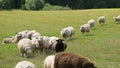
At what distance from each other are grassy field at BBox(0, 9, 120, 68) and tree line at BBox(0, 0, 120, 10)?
26.5m

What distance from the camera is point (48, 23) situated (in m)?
50.3

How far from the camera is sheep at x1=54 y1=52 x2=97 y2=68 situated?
13.8 meters

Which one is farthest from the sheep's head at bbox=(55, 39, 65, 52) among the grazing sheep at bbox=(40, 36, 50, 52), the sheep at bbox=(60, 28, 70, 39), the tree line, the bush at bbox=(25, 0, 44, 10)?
the bush at bbox=(25, 0, 44, 10)

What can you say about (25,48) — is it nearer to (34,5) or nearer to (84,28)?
(84,28)

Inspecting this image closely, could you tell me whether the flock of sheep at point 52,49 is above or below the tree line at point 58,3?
above

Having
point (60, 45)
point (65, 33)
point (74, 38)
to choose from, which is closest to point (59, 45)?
point (60, 45)

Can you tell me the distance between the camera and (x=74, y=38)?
32.3 metres

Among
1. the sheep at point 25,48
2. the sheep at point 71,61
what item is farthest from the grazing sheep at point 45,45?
the sheep at point 71,61

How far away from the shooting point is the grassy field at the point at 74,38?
21078 millimetres

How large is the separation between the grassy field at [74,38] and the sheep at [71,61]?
415cm

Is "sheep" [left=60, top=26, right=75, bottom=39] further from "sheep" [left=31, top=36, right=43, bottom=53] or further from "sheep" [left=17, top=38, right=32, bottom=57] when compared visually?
"sheep" [left=17, top=38, right=32, bottom=57]

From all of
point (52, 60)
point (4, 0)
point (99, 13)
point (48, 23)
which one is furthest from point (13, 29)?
point (4, 0)

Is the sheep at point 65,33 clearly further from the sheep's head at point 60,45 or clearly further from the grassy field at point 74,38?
the sheep's head at point 60,45

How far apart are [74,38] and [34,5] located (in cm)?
5550
